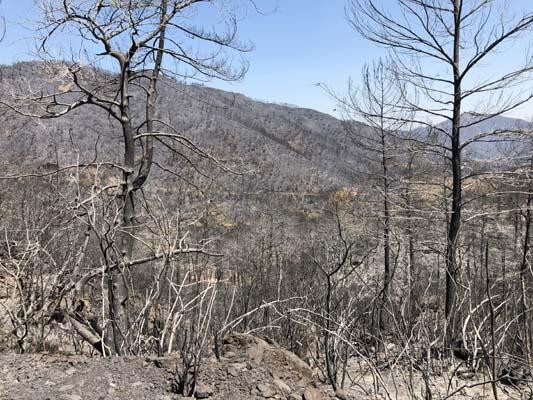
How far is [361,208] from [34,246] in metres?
8.14

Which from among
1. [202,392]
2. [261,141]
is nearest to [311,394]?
[202,392]

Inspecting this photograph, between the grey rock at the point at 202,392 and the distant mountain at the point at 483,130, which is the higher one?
the distant mountain at the point at 483,130

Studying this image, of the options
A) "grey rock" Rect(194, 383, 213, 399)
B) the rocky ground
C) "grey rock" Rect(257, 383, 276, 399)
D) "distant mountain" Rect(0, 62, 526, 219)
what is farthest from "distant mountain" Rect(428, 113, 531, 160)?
"distant mountain" Rect(0, 62, 526, 219)

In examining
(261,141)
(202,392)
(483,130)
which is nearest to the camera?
(202,392)

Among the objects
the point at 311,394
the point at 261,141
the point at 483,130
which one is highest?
the point at 261,141

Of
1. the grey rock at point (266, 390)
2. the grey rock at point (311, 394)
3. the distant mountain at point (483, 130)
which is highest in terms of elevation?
the distant mountain at point (483, 130)

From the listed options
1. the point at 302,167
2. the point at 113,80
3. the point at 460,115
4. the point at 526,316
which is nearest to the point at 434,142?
the point at 460,115

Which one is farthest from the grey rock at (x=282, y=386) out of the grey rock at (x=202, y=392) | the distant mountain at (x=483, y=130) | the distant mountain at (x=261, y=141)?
the distant mountain at (x=261, y=141)

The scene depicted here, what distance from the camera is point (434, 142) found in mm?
7227

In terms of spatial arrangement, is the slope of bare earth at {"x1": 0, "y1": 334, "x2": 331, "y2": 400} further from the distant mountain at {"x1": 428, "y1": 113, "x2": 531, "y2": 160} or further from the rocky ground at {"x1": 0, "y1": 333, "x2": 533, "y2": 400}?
the distant mountain at {"x1": 428, "y1": 113, "x2": 531, "y2": 160}

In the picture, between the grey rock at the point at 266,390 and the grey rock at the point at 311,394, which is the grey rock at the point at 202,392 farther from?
the grey rock at the point at 311,394

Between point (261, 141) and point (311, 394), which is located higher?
point (261, 141)

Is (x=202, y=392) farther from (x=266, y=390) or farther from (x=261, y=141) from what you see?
(x=261, y=141)

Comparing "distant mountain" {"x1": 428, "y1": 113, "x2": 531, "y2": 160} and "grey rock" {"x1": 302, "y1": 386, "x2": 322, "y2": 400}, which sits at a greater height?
"distant mountain" {"x1": 428, "y1": 113, "x2": 531, "y2": 160}
